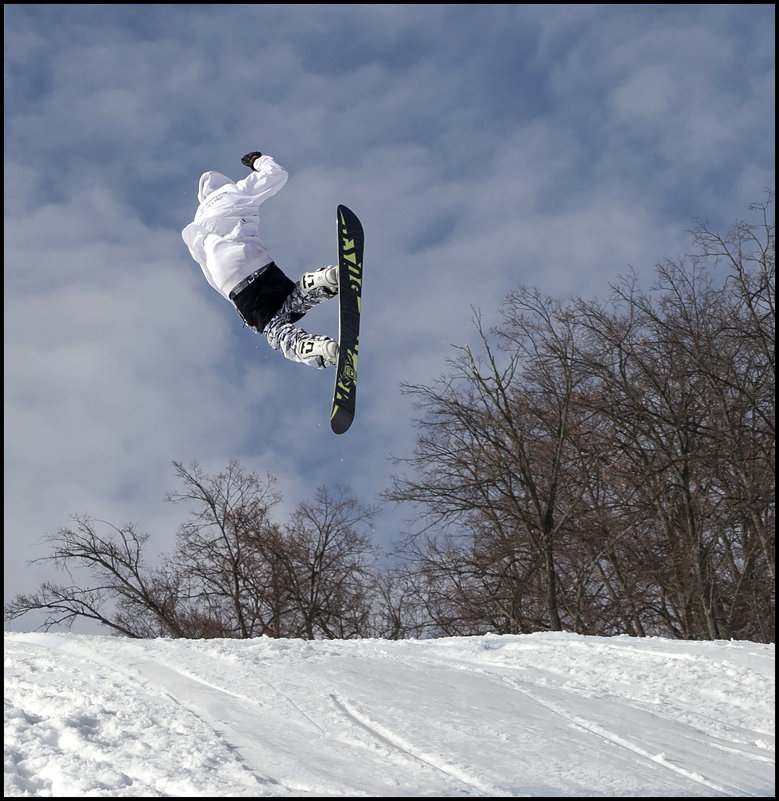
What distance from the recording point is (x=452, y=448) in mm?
19703

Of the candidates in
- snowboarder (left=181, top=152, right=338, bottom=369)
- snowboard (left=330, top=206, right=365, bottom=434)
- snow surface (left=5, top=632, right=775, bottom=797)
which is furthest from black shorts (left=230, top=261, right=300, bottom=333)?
snow surface (left=5, top=632, right=775, bottom=797)

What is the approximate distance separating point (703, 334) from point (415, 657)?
12017 millimetres

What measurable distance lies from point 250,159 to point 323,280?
1.66 meters

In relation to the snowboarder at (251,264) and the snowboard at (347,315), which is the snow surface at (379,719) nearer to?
the snowboard at (347,315)

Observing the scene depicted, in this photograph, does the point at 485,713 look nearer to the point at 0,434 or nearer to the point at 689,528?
the point at 0,434

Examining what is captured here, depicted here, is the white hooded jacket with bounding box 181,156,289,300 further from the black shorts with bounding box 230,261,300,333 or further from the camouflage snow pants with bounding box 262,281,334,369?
the camouflage snow pants with bounding box 262,281,334,369

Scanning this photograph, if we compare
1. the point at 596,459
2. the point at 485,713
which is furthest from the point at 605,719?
the point at 596,459

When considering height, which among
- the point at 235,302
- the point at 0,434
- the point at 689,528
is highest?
the point at 235,302

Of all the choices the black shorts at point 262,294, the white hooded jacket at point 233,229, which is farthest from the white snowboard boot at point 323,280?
the white hooded jacket at point 233,229

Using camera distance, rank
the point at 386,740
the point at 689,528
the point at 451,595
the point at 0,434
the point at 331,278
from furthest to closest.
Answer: the point at 451,595 → the point at 689,528 → the point at 331,278 → the point at 0,434 → the point at 386,740

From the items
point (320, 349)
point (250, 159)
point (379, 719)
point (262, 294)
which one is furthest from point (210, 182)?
point (379, 719)

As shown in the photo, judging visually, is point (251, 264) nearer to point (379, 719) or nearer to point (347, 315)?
point (347, 315)

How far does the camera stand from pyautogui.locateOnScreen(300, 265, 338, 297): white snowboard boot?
8.11 m

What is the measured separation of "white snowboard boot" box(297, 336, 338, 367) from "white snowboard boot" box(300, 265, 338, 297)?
0.64 meters
